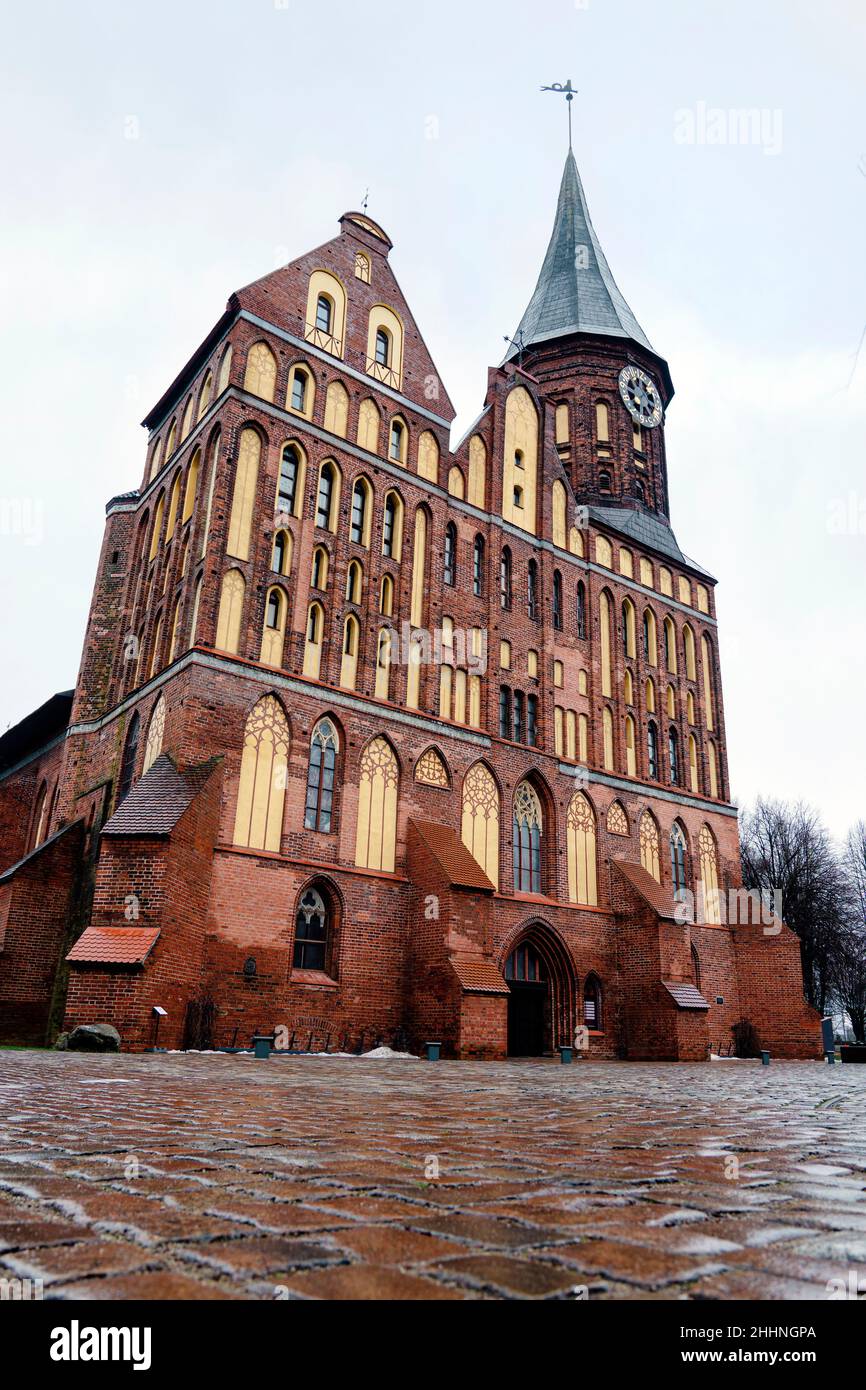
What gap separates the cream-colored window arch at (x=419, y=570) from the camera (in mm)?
21578

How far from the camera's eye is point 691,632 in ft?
97.5

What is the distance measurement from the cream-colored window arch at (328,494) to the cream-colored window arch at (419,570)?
2279mm

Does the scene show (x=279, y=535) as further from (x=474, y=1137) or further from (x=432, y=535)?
(x=474, y=1137)

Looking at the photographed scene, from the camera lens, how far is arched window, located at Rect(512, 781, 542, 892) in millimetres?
22344

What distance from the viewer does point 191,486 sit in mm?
20781

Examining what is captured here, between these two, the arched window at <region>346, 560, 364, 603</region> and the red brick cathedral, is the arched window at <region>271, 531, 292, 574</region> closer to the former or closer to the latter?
the red brick cathedral

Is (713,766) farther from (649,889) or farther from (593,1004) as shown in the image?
(593,1004)

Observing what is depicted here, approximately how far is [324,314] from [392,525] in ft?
16.5

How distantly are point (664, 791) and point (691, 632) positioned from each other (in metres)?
5.81

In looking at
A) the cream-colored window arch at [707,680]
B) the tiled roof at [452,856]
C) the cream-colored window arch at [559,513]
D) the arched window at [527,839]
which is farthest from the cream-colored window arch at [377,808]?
the cream-colored window arch at [707,680]

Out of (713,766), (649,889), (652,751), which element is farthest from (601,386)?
(649,889)
